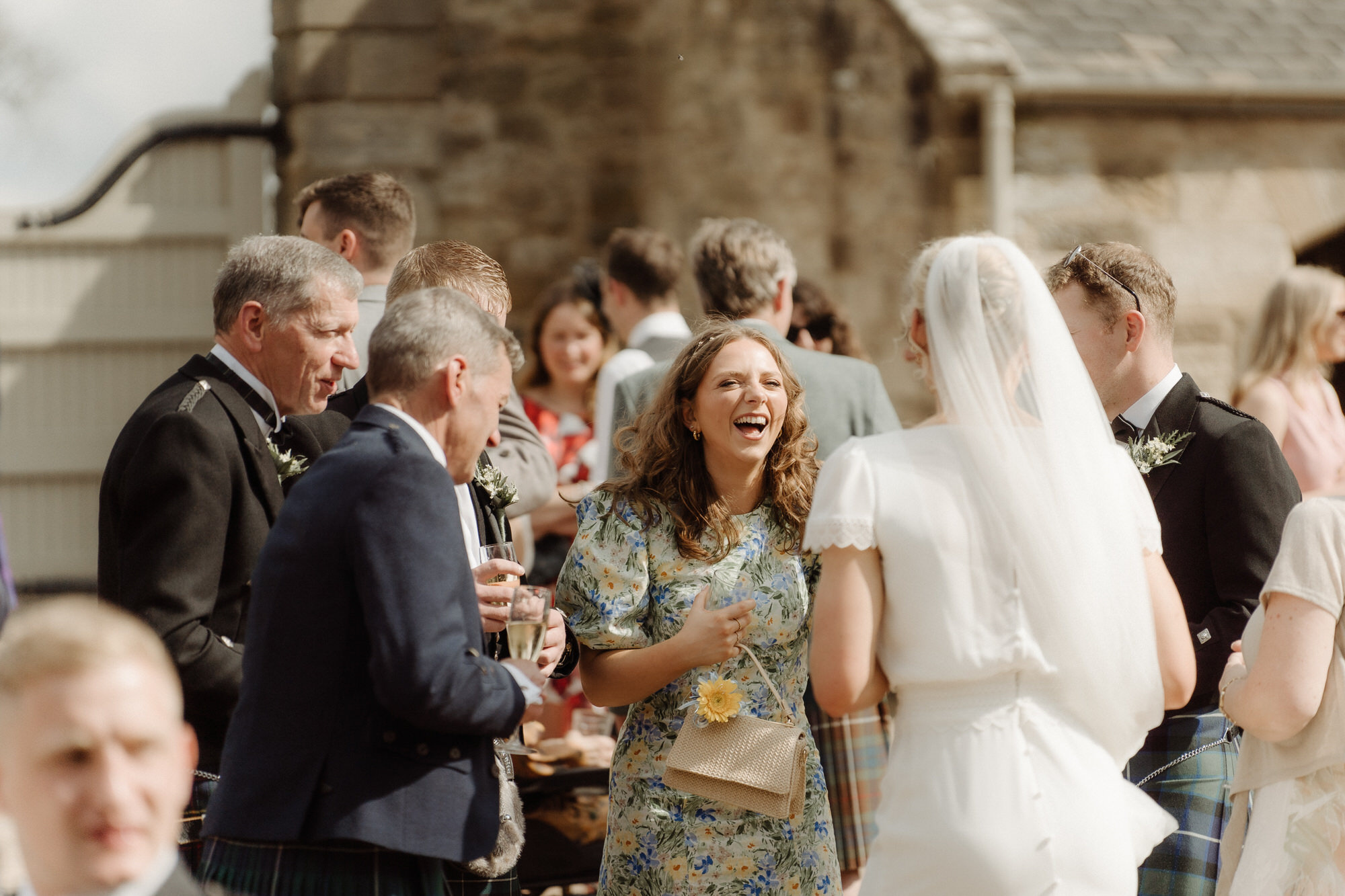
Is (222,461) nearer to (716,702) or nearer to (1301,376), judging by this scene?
(716,702)

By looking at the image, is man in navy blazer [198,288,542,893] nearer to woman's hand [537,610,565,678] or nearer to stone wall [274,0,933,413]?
woman's hand [537,610,565,678]

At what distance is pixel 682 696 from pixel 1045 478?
1077 mm

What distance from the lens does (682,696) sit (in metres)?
3.10

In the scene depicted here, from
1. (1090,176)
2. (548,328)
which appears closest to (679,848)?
(548,328)

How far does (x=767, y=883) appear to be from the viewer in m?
3.01

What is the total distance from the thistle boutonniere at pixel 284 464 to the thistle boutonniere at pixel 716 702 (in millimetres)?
1015

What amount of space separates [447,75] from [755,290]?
16.1 feet

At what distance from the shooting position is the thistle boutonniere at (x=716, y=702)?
296 centimetres

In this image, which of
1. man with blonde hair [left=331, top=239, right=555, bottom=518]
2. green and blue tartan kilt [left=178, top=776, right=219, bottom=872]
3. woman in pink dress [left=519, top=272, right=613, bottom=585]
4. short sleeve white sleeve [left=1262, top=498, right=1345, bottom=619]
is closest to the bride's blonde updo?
short sleeve white sleeve [left=1262, top=498, right=1345, bottom=619]

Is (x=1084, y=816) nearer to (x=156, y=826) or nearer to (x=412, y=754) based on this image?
(x=412, y=754)

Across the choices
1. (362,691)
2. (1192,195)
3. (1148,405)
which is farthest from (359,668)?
(1192,195)

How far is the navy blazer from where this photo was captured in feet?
7.25

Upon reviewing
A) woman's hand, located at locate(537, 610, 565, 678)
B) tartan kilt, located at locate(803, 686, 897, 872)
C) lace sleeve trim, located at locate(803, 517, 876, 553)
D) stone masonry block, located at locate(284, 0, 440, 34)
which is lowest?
tartan kilt, located at locate(803, 686, 897, 872)

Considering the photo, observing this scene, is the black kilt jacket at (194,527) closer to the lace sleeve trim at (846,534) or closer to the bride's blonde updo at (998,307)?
the lace sleeve trim at (846,534)
